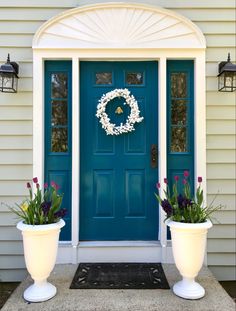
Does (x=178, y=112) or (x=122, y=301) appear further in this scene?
(x=178, y=112)

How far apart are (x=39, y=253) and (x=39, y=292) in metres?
0.30

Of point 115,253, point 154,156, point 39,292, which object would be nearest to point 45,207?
point 39,292

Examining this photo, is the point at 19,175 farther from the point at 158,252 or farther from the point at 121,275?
the point at 158,252

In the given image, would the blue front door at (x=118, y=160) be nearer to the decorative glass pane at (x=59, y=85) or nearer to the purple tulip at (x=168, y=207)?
the decorative glass pane at (x=59, y=85)

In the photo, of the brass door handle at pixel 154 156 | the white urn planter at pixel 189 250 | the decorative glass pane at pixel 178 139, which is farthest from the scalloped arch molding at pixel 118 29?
the white urn planter at pixel 189 250

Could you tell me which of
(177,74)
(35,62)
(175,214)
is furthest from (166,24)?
(175,214)

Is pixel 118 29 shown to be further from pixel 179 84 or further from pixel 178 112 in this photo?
pixel 178 112

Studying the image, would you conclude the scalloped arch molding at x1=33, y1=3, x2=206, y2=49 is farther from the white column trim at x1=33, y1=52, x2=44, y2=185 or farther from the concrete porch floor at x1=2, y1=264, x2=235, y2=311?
the concrete porch floor at x1=2, y1=264, x2=235, y2=311

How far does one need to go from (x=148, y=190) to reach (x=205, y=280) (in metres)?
0.96

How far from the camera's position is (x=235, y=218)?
3.11 m

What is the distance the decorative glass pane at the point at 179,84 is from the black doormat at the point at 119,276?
167 cm

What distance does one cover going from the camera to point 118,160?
3.18m

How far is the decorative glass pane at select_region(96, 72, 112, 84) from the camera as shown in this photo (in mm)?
3201

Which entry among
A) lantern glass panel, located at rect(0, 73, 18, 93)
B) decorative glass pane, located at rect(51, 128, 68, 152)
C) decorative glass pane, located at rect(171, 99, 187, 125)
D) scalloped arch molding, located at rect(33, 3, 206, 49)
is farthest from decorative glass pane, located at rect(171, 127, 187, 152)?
lantern glass panel, located at rect(0, 73, 18, 93)
